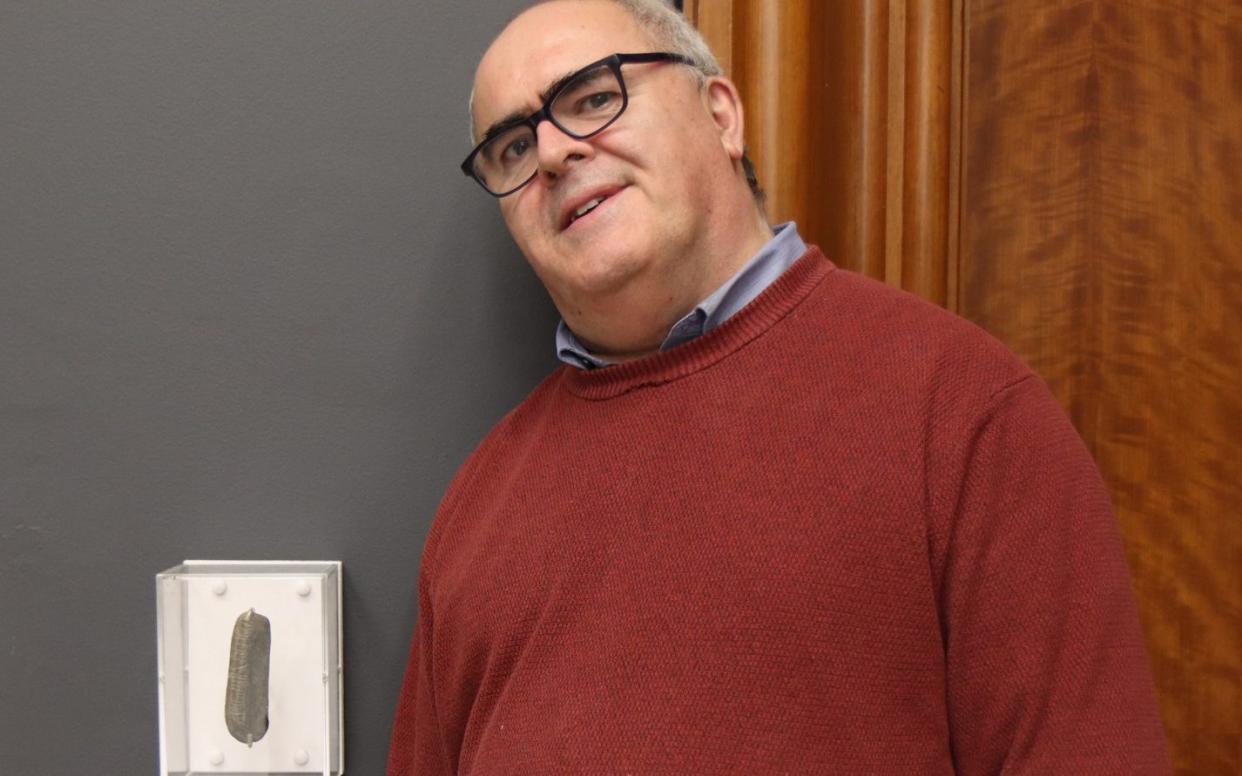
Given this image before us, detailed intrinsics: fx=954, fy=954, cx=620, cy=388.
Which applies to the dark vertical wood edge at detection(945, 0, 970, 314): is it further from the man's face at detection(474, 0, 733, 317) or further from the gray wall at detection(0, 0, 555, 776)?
the gray wall at detection(0, 0, 555, 776)

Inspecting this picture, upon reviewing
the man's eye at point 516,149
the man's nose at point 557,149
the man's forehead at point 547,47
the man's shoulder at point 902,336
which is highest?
the man's forehead at point 547,47

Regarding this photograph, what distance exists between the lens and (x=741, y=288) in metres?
0.80

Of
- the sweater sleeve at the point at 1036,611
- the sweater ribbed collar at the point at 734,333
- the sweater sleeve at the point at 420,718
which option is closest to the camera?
the sweater sleeve at the point at 1036,611

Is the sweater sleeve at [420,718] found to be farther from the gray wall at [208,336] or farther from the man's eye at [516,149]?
the man's eye at [516,149]

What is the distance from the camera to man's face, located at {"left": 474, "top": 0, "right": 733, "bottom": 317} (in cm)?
78

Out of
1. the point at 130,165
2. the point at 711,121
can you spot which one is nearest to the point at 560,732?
the point at 711,121

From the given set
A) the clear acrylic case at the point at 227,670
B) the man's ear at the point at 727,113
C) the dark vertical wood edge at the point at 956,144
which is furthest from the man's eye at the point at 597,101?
the clear acrylic case at the point at 227,670

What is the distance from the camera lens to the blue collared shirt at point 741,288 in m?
0.79

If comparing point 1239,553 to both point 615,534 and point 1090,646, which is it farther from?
point 615,534

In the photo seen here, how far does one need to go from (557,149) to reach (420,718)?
55 cm

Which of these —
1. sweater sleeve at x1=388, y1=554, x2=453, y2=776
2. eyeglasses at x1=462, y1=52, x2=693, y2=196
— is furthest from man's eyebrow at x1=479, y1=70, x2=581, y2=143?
sweater sleeve at x1=388, y1=554, x2=453, y2=776

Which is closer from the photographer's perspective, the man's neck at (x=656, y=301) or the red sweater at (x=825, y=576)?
the red sweater at (x=825, y=576)

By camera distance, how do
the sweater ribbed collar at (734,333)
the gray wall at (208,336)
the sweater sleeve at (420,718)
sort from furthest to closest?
the gray wall at (208,336)
the sweater sleeve at (420,718)
the sweater ribbed collar at (734,333)

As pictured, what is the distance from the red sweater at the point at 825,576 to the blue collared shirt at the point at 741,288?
22 mm
